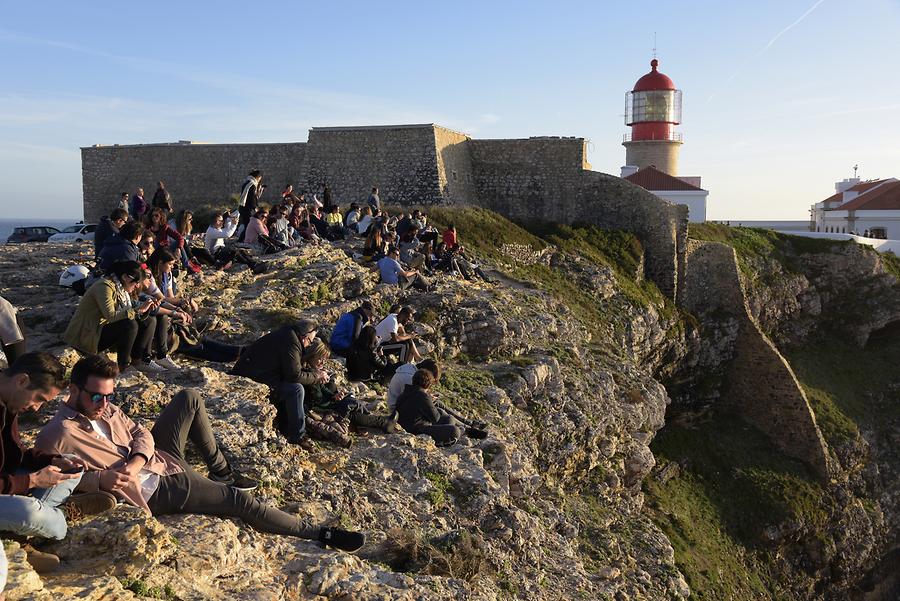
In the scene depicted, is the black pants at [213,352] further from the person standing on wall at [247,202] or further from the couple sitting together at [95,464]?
the person standing on wall at [247,202]

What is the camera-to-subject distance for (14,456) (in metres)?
5.37

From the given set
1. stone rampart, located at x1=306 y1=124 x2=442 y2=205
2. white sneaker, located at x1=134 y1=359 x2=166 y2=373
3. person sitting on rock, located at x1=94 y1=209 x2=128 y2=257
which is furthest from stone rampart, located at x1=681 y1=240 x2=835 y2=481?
white sneaker, located at x1=134 y1=359 x2=166 y2=373

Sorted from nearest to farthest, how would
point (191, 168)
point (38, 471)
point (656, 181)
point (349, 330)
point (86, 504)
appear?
point (38, 471)
point (86, 504)
point (349, 330)
point (191, 168)
point (656, 181)

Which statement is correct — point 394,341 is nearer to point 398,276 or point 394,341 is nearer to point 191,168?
point 398,276

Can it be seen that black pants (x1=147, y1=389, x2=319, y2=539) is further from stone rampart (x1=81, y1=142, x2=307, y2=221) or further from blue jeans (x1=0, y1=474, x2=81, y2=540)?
stone rampart (x1=81, y1=142, x2=307, y2=221)

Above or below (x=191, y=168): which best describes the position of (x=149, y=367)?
below

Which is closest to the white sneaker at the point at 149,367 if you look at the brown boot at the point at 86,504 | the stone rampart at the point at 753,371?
the brown boot at the point at 86,504

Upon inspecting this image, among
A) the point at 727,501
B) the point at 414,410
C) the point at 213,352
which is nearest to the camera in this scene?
the point at 414,410

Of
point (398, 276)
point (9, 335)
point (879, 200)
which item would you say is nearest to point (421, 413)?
point (9, 335)

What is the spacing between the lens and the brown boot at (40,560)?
4.95 metres

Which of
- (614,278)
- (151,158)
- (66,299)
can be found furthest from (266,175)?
(66,299)

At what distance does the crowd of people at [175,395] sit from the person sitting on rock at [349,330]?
0.02 metres

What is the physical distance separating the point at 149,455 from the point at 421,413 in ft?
15.7

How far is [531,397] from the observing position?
49.0ft
